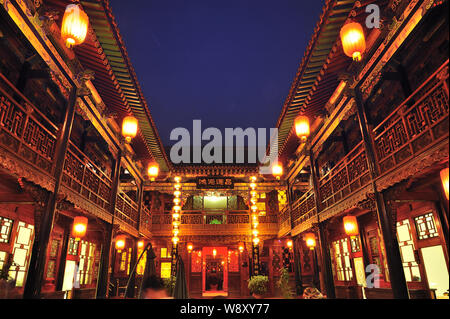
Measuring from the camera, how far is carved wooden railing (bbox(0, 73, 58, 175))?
509cm

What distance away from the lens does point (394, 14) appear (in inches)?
242

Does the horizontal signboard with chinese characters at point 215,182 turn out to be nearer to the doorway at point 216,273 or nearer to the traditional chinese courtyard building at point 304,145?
the traditional chinese courtyard building at point 304,145

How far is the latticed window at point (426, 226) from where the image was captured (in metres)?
7.33

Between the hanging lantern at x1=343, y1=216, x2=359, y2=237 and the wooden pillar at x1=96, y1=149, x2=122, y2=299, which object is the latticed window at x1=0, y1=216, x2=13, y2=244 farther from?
the hanging lantern at x1=343, y1=216, x2=359, y2=237

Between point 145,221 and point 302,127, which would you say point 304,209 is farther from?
point 145,221

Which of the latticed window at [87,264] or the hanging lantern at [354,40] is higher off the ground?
the hanging lantern at [354,40]

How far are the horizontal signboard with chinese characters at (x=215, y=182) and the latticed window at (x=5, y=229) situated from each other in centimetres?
937

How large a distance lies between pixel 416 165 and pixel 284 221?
34.6 feet

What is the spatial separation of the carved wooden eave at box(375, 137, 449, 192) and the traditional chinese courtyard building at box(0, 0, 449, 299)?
0.09 ft

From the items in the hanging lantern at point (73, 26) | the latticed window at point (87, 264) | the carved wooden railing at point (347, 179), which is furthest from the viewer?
the latticed window at point (87, 264)

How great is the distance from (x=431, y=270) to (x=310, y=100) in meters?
5.62

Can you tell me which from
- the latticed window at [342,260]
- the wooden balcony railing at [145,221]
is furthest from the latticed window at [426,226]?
the wooden balcony railing at [145,221]
